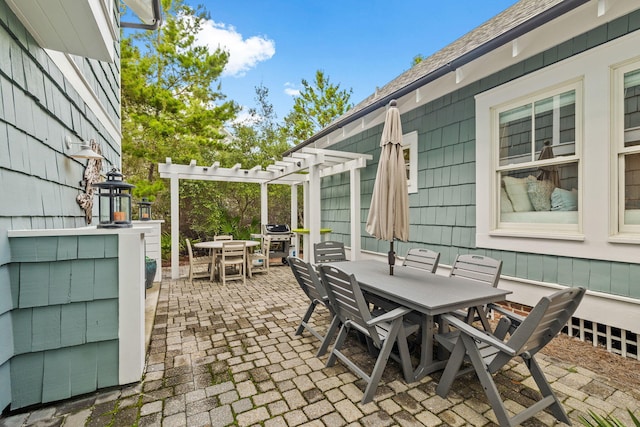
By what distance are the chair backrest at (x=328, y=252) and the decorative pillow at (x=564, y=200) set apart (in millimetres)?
2827

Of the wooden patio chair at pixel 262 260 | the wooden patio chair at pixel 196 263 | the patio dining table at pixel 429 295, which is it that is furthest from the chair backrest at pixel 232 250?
the patio dining table at pixel 429 295

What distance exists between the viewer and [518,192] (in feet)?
12.3

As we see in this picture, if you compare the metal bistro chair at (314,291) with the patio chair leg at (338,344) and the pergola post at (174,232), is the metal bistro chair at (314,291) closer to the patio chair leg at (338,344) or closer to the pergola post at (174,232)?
the patio chair leg at (338,344)

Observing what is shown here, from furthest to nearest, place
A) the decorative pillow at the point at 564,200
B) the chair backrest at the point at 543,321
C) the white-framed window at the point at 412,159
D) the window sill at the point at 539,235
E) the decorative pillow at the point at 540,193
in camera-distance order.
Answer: the white-framed window at the point at 412,159 → the decorative pillow at the point at 540,193 → the decorative pillow at the point at 564,200 → the window sill at the point at 539,235 → the chair backrest at the point at 543,321

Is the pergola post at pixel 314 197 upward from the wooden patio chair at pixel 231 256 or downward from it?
upward

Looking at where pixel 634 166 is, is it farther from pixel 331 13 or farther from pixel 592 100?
pixel 331 13

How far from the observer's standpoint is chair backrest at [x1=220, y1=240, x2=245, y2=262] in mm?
5832

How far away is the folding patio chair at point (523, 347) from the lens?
1.71 m

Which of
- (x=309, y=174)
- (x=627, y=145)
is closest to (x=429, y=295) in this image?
(x=627, y=145)

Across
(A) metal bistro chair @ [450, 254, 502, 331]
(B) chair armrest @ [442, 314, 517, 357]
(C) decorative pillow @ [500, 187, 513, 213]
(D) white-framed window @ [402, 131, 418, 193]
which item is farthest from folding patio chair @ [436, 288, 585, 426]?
(D) white-framed window @ [402, 131, 418, 193]

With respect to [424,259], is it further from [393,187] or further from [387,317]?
[387,317]

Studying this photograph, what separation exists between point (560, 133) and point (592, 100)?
440 millimetres

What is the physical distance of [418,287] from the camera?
107 inches

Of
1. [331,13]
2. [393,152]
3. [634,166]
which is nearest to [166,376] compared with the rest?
[393,152]
